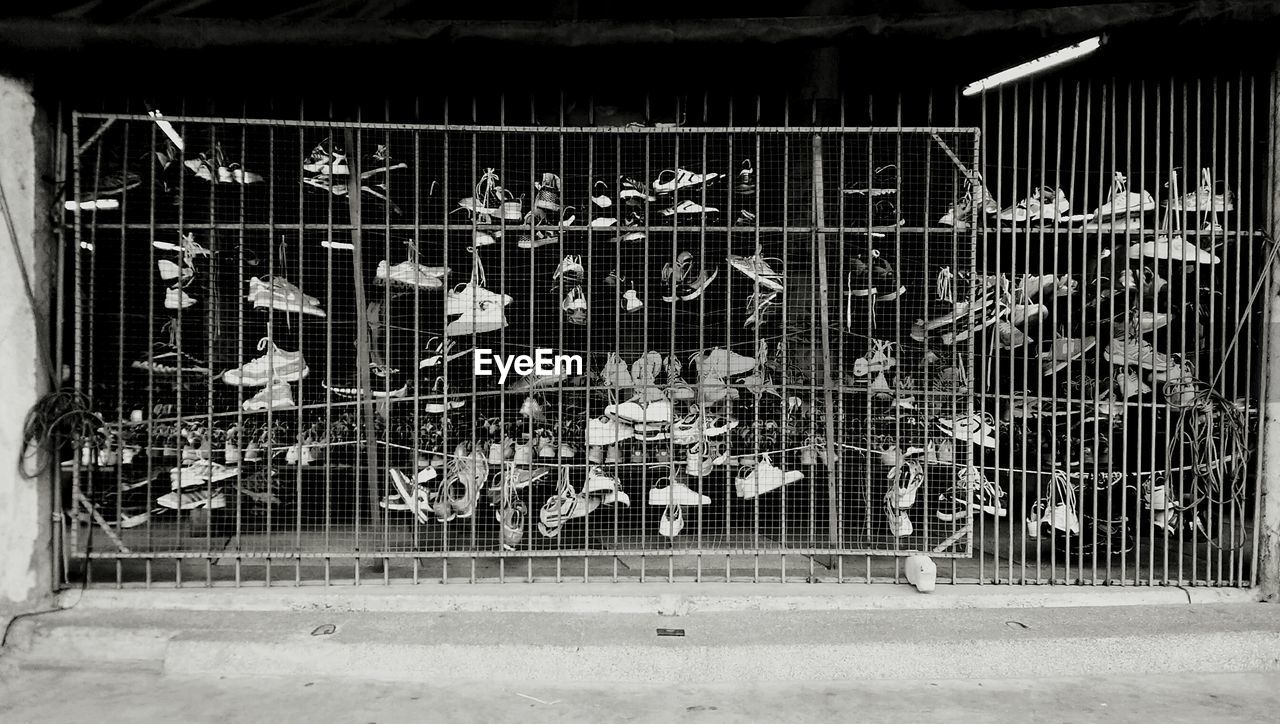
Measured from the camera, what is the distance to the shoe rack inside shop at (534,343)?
4.93 meters

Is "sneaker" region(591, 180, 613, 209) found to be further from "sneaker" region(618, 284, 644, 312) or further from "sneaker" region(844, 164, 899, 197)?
"sneaker" region(844, 164, 899, 197)

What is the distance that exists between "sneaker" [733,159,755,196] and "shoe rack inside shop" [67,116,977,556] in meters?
0.02

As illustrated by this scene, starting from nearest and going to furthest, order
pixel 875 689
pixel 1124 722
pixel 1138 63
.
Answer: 1. pixel 1124 722
2. pixel 875 689
3. pixel 1138 63

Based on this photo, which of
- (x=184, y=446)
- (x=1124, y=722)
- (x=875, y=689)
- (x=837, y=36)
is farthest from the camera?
(x=184, y=446)

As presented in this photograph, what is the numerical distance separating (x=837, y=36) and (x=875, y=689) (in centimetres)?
358

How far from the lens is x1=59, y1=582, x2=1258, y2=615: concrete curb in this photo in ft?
15.2

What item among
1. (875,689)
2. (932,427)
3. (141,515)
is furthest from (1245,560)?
(141,515)

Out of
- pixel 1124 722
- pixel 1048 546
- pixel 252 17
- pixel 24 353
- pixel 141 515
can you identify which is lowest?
pixel 1124 722

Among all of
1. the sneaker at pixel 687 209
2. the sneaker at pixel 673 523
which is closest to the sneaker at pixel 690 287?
the sneaker at pixel 687 209

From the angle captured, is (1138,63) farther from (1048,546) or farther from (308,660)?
(308,660)

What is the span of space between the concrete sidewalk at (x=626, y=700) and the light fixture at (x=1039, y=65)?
3.51 metres

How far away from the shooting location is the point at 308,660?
409cm

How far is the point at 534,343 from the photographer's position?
16.8 ft

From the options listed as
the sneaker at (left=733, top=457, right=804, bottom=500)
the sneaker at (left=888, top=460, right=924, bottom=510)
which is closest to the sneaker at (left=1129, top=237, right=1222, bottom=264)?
the sneaker at (left=888, top=460, right=924, bottom=510)
